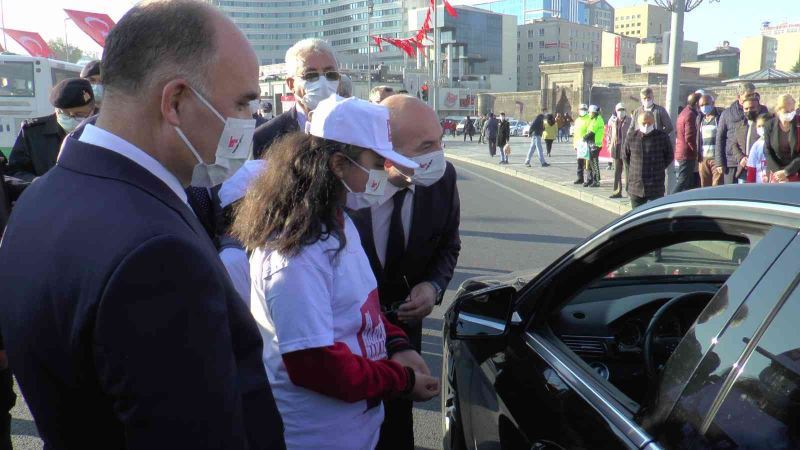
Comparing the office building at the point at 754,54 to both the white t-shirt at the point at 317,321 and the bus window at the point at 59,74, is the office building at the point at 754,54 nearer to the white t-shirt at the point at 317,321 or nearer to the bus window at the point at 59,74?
the bus window at the point at 59,74

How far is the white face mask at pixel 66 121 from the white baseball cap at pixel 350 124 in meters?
3.42

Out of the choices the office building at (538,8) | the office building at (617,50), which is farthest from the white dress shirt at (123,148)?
the office building at (538,8)

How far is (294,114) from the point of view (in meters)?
3.73

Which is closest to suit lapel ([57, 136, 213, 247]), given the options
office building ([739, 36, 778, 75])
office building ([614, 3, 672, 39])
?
office building ([739, 36, 778, 75])

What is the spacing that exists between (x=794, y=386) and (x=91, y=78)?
5.15 metres

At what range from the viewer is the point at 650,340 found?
6.68 ft

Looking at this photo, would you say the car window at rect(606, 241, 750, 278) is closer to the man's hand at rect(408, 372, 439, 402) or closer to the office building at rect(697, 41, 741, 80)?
the man's hand at rect(408, 372, 439, 402)

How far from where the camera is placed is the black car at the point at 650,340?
1278 millimetres

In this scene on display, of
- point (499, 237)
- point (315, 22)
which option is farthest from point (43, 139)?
point (315, 22)

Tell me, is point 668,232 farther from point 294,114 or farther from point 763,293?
point 294,114

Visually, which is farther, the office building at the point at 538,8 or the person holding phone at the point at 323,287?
the office building at the point at 538,8

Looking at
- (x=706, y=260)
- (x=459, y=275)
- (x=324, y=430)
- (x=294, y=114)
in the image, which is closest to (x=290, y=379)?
(x=324, y=430)

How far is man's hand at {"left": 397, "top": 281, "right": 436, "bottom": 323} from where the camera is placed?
2.77 m

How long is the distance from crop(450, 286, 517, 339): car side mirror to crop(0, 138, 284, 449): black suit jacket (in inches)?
48.4
